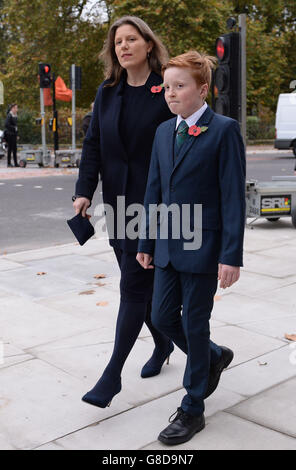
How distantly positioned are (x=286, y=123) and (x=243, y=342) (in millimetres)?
21455

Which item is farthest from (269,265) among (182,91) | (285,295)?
(182,91)

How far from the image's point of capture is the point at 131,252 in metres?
3.37

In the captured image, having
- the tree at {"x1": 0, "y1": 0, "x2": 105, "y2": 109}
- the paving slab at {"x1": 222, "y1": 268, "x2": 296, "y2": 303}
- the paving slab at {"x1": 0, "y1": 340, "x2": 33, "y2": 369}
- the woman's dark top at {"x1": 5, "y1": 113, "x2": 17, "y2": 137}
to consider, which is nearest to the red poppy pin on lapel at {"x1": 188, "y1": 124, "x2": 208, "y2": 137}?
the paving slab at {"x1": 0, "y1": 340, "x2": 33, "y2": 369}

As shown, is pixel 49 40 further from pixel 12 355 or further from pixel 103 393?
pixel 103 393

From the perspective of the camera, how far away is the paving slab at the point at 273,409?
313 centimetres

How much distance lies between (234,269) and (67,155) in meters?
17.7

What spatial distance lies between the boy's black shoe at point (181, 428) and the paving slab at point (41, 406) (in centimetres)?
41

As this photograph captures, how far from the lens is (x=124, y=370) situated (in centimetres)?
388

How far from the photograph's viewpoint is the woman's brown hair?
3.27 meters

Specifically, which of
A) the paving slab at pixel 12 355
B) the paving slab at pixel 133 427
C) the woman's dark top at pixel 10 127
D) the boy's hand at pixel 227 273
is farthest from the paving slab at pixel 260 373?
the woman's dark top at pixel 10 127

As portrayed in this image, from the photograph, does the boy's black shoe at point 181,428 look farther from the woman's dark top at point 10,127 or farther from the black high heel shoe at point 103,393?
the woman's dark top at point 10,127

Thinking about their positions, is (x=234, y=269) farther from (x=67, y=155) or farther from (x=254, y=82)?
(x=254, y=82)

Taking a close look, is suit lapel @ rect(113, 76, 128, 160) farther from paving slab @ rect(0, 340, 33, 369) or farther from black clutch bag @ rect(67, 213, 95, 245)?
paving slab @ rect(0, 340, 33, 369)

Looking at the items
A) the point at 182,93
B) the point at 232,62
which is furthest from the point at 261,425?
the point at 232,62
